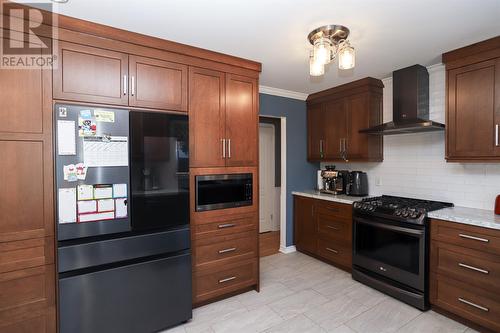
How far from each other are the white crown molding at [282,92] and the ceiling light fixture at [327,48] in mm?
1573

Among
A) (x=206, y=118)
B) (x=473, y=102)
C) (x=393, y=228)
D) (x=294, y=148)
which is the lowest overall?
(x=393, y=228)

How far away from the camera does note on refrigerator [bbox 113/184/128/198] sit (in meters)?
1.97

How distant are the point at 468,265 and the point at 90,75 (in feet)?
11.5

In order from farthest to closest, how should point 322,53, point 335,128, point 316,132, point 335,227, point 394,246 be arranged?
point 316,132 < point 335,128 < point 335,227 < point 394,246 < point 322,53

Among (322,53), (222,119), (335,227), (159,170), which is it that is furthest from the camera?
(335,227)

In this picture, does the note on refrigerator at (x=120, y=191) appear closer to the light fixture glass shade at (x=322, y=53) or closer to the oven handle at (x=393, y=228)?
the light fixture glass shade at (x=322, y=53)

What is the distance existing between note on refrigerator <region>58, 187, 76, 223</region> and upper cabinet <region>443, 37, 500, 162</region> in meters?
3.44

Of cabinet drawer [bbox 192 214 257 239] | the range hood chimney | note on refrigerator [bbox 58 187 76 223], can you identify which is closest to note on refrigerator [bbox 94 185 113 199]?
note on refrigerator [bbox 58 187 76 223]

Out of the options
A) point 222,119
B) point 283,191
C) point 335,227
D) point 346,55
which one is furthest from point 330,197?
point 346,55

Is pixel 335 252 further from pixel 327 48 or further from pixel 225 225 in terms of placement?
pixel 327 48

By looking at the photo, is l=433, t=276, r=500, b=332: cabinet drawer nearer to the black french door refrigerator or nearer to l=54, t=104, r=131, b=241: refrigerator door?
the black french door refrigerator

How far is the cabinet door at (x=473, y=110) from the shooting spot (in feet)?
7.40

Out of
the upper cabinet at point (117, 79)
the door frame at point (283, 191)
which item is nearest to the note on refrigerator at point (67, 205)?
the upper cabinet at point (117, 79)

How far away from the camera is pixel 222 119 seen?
255 cm
